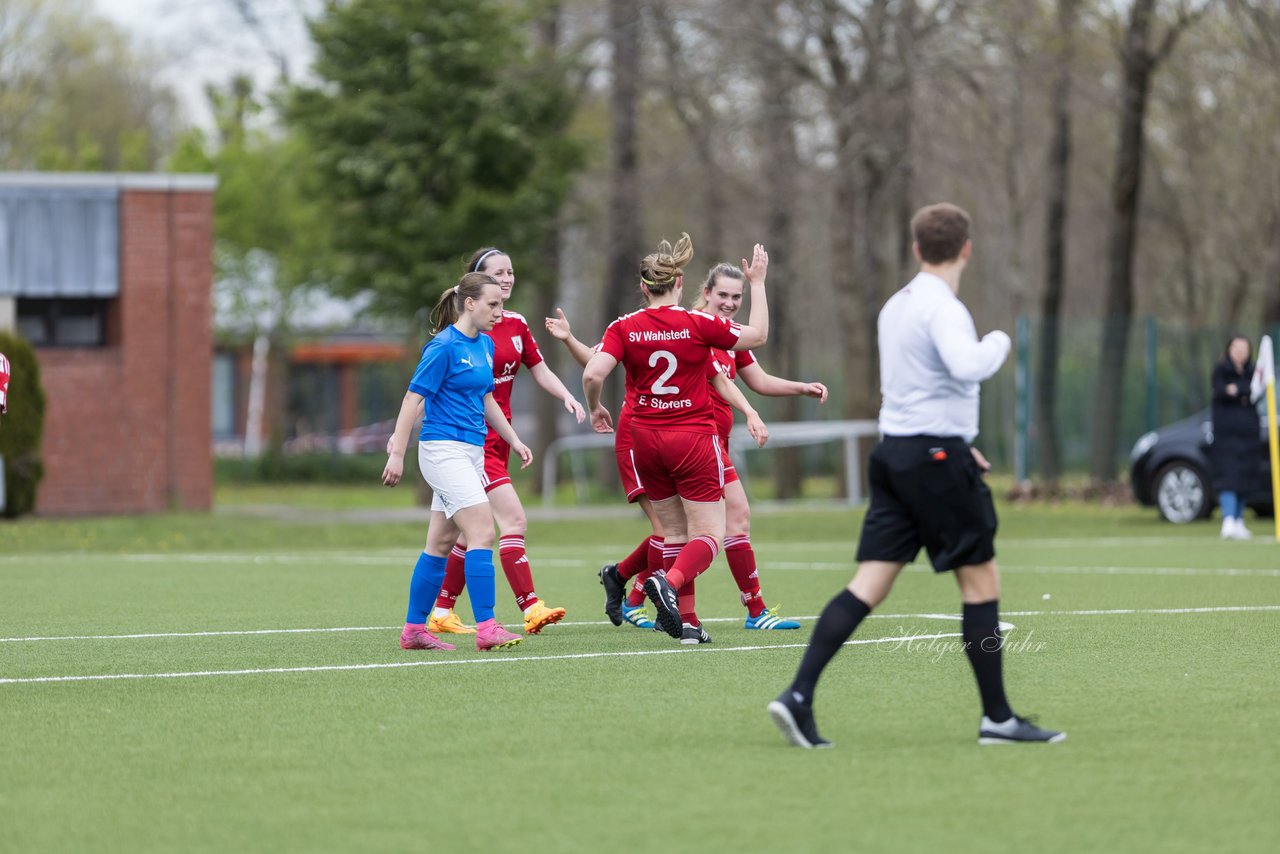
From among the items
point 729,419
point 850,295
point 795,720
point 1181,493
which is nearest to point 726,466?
point 729,419

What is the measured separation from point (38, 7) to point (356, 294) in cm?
2662

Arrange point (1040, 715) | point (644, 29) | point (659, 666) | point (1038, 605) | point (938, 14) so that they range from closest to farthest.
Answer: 1. point (1040, 715)
2. point (659, 666)
3. point (1038, 605)
4. point (938, 14)
5. point (644, 29)

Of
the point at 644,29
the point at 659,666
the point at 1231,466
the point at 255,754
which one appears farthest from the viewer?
the point at 644,29

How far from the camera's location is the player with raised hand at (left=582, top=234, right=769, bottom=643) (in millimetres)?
9266

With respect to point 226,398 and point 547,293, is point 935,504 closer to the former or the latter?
point 547,293

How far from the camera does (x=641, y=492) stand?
9.73 m

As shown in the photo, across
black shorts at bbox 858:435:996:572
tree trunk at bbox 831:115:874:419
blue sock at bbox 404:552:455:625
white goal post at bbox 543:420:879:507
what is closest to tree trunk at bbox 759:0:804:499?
white goal post at bbox 543:420:879:507

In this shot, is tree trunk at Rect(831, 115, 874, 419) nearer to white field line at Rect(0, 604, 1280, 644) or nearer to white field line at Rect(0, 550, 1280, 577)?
white field line at Rect(0, 550, 1280, 577)

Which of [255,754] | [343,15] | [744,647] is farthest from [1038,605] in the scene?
[343,15]

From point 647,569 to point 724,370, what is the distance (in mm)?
1153

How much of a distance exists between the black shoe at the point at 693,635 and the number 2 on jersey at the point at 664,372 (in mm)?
1171

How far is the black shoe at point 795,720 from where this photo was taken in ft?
20.6

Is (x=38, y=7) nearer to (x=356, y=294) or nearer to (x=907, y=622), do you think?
(x=356, y=294)

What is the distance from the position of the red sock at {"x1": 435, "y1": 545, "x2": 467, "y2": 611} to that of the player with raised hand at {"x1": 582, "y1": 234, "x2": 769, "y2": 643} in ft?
3.84
